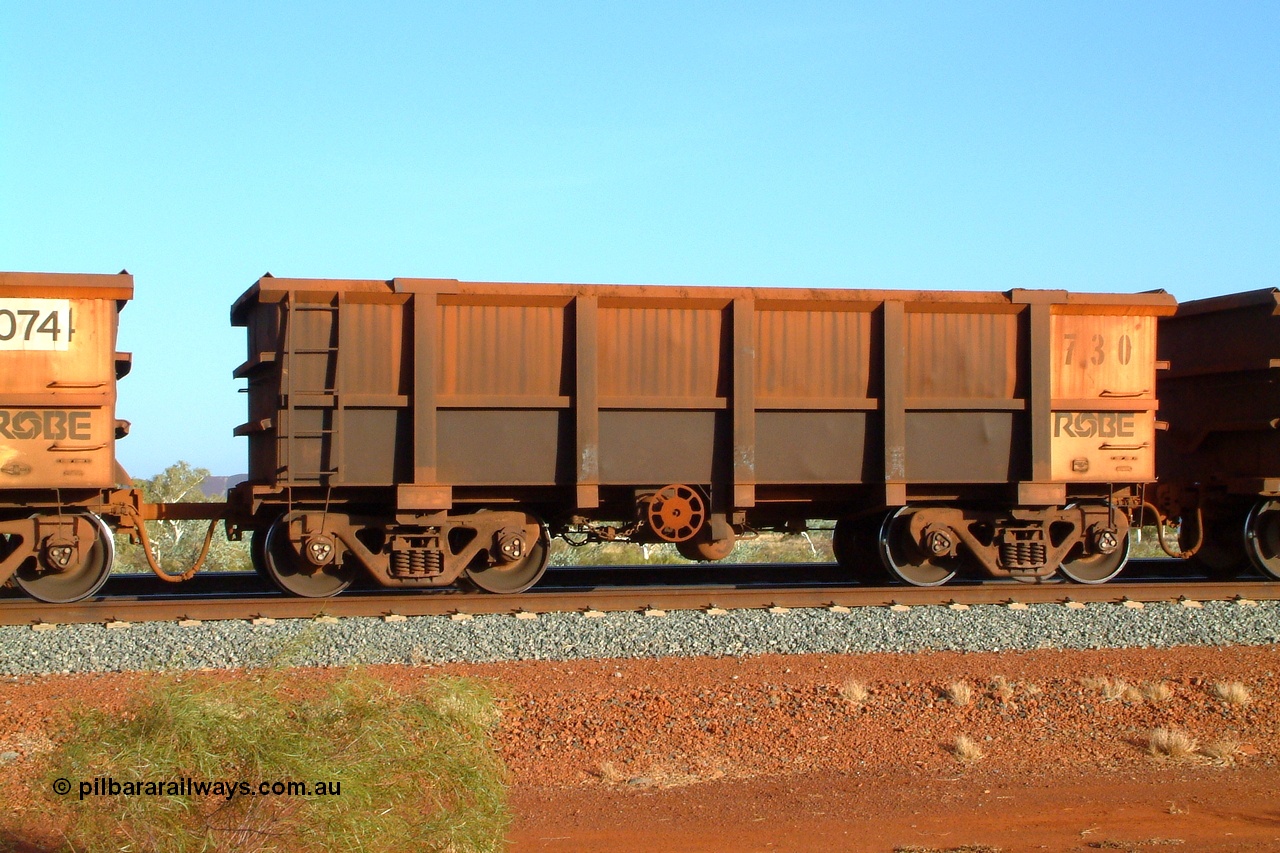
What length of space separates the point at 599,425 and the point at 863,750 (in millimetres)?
4874

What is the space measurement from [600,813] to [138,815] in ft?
7.72

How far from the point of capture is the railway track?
9875 millimetres

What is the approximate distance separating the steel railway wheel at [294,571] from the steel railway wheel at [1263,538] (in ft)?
31.8

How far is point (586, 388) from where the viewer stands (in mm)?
10500

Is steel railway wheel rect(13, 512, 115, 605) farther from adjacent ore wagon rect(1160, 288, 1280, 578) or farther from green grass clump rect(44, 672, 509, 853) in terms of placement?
adjacent ore wagon rect(1160, 288, 1280, 578)

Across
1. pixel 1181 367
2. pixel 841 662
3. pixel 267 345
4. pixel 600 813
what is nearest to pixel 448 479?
pixel 267 345

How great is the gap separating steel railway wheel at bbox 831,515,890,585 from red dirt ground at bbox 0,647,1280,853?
3727mm

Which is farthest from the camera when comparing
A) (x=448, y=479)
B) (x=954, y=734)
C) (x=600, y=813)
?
(x=448, y=479)

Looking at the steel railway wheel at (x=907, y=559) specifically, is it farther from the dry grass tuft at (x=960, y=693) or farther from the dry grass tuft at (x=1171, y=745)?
the dry grass tuft at (x=1171, y=745)

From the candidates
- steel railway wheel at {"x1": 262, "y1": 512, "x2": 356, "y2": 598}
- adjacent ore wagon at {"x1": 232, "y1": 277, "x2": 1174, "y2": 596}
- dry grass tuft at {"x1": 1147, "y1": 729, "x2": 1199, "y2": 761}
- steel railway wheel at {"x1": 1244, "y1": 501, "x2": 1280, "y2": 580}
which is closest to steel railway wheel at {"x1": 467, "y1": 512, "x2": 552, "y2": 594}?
adjacent ore wagon at {"x1": 232, "y1": 277, "x2": 1174, "y2": 596}

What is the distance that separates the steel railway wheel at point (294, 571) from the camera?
10555mm

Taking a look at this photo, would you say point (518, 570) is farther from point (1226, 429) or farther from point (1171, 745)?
point (1226, 429)

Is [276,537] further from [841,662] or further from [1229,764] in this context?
[1229,764]

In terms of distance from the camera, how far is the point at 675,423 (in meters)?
10.8
